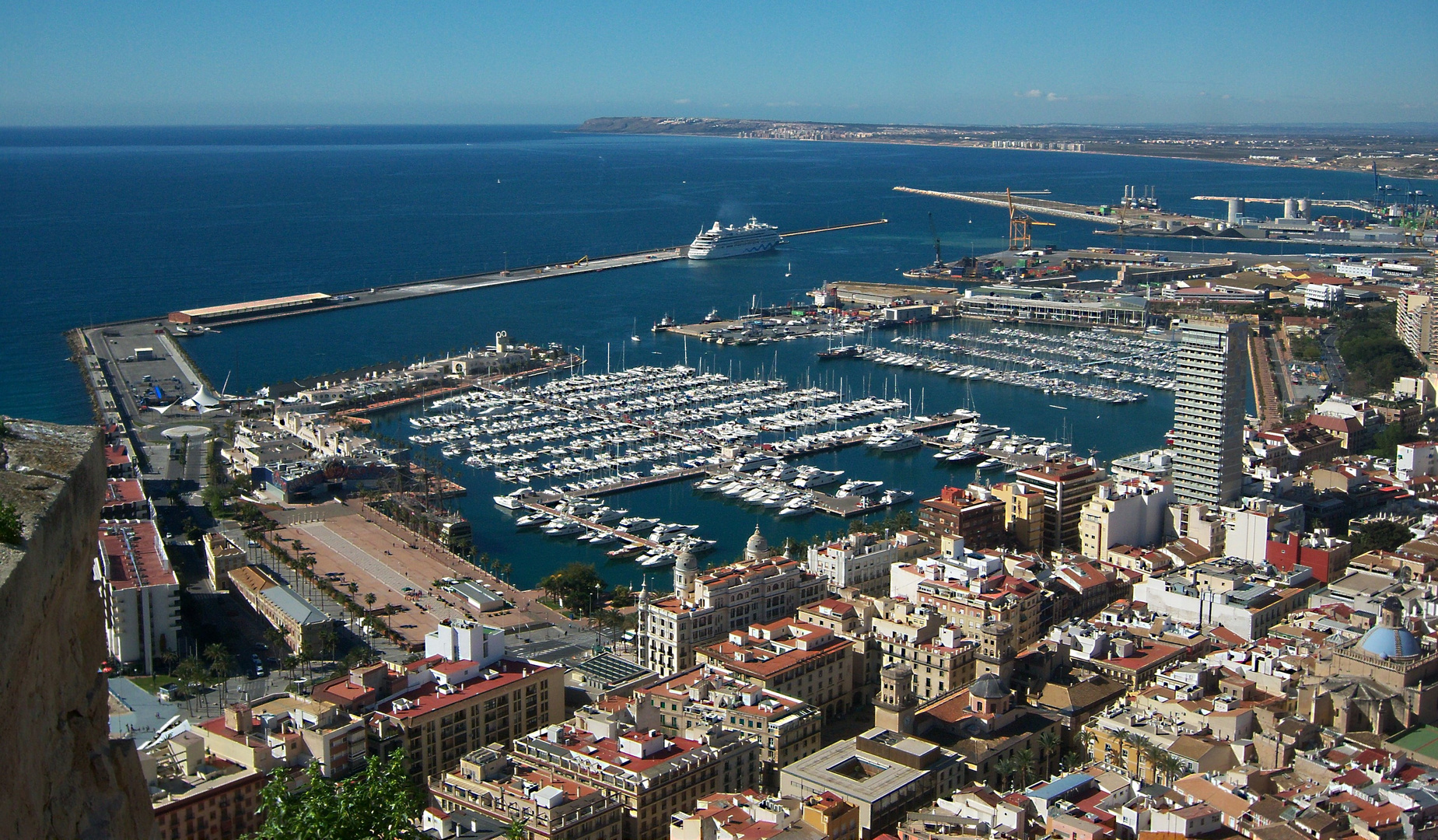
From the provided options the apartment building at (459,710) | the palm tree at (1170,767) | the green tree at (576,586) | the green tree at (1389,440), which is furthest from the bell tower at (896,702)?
the green tree at (1389,440)

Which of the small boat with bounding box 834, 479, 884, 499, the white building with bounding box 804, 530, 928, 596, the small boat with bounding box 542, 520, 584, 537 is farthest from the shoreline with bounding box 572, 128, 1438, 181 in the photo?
the small boat with bounding box 542, 520, 584, 537

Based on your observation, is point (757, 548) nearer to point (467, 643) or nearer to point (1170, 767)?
point (467, 643)

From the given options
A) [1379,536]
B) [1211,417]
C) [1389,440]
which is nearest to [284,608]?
[1211,417]

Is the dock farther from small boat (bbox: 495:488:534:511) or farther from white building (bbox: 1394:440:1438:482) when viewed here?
small boat (bbox: 495:488:534:511)

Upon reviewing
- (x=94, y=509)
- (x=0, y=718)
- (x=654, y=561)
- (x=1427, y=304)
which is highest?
(x=94, y=509)

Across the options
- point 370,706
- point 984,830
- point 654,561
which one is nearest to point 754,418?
point 654,561

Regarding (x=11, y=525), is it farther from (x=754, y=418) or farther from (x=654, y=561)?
(x=754, y=418)
